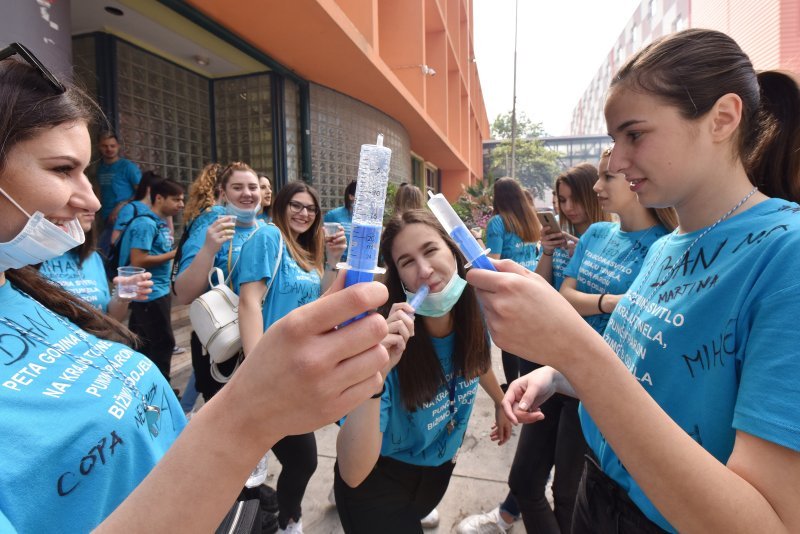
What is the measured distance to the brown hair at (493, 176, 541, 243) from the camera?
387cm

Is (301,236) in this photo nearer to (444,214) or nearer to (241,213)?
(241,213)

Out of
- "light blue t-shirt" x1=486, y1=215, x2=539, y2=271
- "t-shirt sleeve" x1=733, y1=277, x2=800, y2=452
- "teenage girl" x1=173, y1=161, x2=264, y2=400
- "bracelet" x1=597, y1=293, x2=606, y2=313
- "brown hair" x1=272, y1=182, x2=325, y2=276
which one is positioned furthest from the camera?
"light blue t-shirt" x1=486, y1=215, x2=539, y2=271

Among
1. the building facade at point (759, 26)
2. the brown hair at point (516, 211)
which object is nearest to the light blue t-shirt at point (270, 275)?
the building facade at point (759, 26)

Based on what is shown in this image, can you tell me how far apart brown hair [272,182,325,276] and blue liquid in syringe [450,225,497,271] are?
184 cm

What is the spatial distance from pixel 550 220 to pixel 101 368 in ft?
8.34

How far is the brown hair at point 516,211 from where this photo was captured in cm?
387

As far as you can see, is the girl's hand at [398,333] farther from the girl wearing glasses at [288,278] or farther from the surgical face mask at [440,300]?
the girl wearing glasses at [288,278]

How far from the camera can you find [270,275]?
233 cm

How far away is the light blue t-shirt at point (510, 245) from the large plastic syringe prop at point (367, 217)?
3205 mm

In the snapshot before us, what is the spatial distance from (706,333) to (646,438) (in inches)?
13.4

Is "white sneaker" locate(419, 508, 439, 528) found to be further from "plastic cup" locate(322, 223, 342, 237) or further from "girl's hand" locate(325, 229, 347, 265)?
"plastic cup" locate(322, 223, 342, 237)

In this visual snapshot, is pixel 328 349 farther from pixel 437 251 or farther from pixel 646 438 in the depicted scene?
pixel 437 251

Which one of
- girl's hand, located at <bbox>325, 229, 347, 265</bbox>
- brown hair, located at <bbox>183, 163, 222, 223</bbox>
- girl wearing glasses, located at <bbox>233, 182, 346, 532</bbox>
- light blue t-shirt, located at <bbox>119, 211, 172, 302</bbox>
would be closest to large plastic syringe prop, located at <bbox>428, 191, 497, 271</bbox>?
girl wearing glasses, located at <bbox>233, 182, 346, 532</bbox>

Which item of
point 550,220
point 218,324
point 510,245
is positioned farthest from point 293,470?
point 510,245
